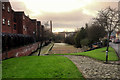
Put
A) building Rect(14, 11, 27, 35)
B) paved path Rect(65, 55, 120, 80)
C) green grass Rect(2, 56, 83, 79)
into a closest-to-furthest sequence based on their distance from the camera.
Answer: green grass Rect(2, 56, 83, 79) → paved path Rect(65, 55, 120, 80) → building Rect(14, 11, 27, 35)

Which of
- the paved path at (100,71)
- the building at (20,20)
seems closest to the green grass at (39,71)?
the paved path at (100,71)

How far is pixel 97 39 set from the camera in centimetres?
3039

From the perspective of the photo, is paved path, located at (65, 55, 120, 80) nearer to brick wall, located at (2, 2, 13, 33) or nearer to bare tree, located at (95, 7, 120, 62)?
bare tree, located at (95, 7, 120, 62)

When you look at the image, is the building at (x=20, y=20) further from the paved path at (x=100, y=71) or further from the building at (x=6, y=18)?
the paved path at (x=100, y=71)

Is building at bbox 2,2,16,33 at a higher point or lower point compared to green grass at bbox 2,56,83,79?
higher

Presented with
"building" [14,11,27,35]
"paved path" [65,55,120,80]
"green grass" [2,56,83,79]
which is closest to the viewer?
"green grass" [2,56,83,79]

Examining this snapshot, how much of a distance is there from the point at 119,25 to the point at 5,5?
61.1 ft

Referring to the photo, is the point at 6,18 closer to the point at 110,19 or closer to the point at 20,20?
the point at 20,20

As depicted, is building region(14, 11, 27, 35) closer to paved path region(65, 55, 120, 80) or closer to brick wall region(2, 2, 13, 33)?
brick wall region(2, 2, 13, 33)

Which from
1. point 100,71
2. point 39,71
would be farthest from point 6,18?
point 100,71

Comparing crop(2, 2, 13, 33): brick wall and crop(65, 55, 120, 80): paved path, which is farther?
crop(2, 2, 13, 33): brick wall

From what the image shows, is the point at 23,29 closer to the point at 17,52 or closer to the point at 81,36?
the point at 17,52

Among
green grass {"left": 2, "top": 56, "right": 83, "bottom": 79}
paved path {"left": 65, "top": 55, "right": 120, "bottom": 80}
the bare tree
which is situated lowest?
paved path {"left": 65, "top": 55, "right": 120, "bottom": 80}

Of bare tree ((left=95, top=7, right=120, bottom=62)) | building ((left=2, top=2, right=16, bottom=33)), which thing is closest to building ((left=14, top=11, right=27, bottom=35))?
building ((left=2, top=2, right=16, bottom=33))
